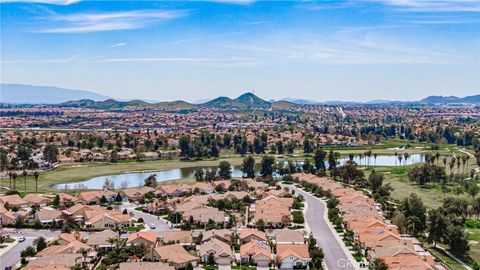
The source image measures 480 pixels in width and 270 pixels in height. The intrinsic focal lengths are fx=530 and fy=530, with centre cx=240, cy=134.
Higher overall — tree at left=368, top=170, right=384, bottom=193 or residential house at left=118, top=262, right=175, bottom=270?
tree at left=368, top=170, right=384, bottom=193

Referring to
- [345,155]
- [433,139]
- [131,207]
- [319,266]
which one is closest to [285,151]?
[345,155]

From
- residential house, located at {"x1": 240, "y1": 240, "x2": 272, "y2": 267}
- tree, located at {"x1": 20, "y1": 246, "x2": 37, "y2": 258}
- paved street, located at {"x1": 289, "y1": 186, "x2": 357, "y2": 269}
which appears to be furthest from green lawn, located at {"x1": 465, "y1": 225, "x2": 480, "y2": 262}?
tree, located at {"x1": 20, "y1": 246, "x2": 37, "y2": 258}

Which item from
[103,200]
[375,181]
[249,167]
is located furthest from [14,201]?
[375,181]

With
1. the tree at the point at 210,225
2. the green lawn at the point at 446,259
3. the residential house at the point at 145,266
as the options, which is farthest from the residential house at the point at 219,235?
the green lawn at the point at 446,259

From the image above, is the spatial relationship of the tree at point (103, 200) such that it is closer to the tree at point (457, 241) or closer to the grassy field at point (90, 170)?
the grassy field at point (90, 170)

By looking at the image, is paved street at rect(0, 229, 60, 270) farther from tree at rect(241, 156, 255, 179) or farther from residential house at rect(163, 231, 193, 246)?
tree at rect(241, 156, 255, 179)

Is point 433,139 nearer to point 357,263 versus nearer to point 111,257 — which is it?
point 357,263

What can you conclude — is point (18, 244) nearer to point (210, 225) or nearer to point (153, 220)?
point (153, 220)
